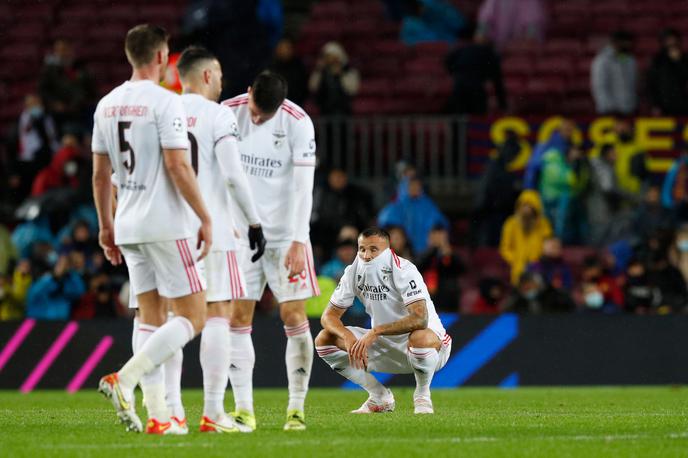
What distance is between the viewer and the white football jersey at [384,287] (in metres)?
10.4

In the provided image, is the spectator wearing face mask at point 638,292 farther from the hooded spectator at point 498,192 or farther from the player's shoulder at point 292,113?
the player's shoulder at point 292,113

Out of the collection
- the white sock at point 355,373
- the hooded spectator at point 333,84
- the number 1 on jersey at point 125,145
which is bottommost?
the white sock at point 355,373

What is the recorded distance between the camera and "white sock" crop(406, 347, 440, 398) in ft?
34.2

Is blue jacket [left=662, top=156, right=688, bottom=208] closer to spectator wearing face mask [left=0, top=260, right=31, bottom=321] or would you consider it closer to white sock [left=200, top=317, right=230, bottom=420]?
spectator wearing face mask [left=0, top=260, right=31, bottom=321]

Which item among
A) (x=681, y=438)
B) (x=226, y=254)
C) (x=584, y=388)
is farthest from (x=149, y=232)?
(x=584, y=388)

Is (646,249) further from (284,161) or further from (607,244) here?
(284,161)

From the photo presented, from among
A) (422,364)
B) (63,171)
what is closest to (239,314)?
(422,364)

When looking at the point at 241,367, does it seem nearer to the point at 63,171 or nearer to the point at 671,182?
the point at 63,171

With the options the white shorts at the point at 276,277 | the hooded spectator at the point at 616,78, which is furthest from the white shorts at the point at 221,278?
the hooded spectator at the point at 616,78

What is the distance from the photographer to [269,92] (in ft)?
29.4

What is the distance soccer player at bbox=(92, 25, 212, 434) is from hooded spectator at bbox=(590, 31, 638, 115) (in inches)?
527

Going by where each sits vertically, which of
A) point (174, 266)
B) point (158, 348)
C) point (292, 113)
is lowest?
point (158, 348)

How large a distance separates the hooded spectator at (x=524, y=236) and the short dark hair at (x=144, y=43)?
1078 cm

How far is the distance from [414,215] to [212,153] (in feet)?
33.2
